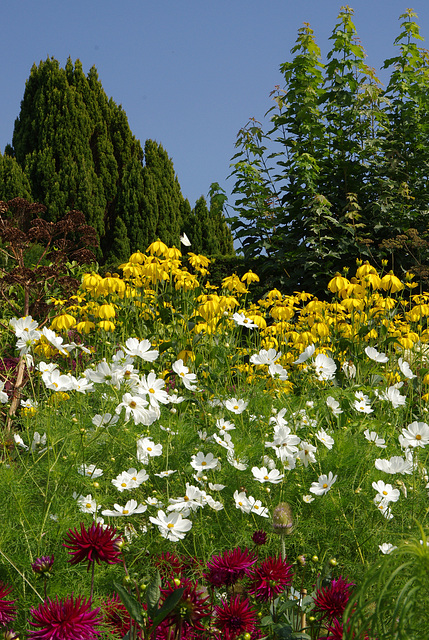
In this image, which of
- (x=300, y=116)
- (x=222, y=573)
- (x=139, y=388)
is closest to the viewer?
(x=222, y=573)

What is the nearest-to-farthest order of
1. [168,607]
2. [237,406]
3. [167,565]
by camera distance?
[168,607] < [167,565] < [237,406]

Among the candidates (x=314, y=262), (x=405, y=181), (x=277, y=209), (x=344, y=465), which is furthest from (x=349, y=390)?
(x=405, y=181)

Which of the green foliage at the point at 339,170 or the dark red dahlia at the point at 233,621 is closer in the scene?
the dark red dahlia at the point at 233,621

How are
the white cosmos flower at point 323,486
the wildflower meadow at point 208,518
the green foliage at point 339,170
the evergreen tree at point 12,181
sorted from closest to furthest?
the wildflower meadow at point 208,518 → the white cosmos flower at point 323,486 → the green foliage at point 339,170 → the evergreen tree at point 12,181

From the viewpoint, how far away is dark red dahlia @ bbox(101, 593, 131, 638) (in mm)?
1154

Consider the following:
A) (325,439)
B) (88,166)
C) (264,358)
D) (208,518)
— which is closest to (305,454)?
(325,439)

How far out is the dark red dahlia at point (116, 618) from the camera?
3.79 feet

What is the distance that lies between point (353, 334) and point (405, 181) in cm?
421

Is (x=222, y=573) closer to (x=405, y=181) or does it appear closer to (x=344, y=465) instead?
(x=344, y=465)

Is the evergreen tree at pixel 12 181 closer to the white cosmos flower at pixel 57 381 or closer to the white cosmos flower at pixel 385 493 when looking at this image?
the white cosmos flower at pixel 57 381

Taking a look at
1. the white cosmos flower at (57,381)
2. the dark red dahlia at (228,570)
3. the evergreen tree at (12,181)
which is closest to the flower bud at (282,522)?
the dark red dahlia at (228,570)

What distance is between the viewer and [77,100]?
38.5 feet

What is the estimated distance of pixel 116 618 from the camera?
47.0 inches

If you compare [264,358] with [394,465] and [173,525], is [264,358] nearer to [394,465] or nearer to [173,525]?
[394,465]
